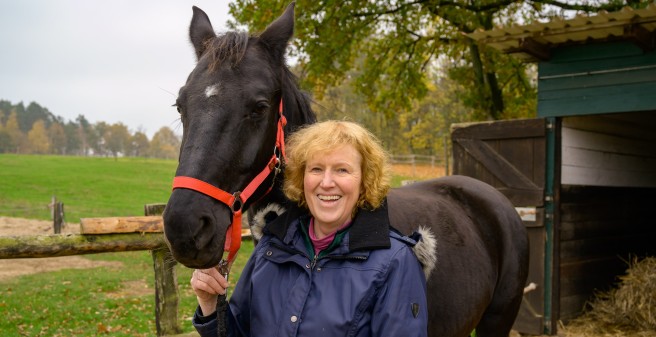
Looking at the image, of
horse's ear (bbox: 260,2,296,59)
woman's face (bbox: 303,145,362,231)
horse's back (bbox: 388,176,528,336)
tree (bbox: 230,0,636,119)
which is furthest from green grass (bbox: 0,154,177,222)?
woman's face (bbox: 303,145,362,231)

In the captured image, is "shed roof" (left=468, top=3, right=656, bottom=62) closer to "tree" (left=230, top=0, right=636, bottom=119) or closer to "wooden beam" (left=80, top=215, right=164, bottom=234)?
"wooden beam" (left=80, top=215, right=164, bottom=234)

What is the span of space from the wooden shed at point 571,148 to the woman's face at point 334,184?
4027mm

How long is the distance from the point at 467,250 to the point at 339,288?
140 cm

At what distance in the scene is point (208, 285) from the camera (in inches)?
67.9

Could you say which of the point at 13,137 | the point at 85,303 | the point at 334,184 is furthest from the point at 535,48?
the point at 13,137

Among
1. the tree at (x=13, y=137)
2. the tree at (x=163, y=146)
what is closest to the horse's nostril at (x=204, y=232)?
the tree at (x=163, y=146)

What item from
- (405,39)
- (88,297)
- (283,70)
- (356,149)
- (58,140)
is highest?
(405,39)

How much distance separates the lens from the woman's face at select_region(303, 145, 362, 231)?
179cm

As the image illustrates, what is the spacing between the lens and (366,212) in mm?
1843

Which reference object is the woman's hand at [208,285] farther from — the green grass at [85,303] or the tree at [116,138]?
the tree at [116,138]

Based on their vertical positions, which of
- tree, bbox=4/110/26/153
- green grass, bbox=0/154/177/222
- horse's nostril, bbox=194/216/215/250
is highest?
tree, bbox=4/110/26/153

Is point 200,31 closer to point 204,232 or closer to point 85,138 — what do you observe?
point 204,232

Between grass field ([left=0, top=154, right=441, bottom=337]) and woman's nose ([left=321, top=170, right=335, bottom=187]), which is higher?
woman's nose ([left=321, top=170, right=335, bottom=187])

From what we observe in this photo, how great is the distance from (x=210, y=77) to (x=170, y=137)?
8328 cm
